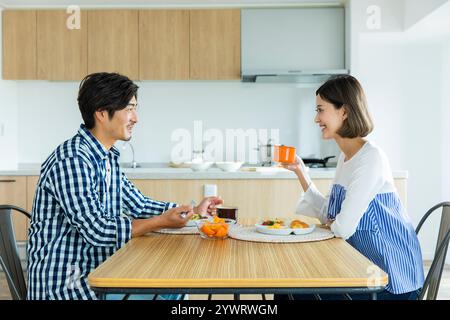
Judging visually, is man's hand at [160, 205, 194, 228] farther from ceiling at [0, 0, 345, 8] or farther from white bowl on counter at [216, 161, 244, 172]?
ceiling at [0, 0, 345, 8]

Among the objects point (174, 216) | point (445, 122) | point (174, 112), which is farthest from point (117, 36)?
point (174, 216)

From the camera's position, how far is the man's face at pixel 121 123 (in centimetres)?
191

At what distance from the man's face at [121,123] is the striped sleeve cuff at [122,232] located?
36 centimetres

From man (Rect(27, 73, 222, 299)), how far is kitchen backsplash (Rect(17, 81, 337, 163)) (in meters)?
3.10

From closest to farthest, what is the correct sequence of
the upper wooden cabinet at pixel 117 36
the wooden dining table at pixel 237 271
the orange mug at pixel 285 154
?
the wooden dining table at pixel 237 271 → the orange mug at pixel 285 154 → the upper wooden cabinet at pixel 117 36

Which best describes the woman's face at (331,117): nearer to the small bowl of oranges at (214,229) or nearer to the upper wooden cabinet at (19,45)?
the small bowl of oranges at (214,229)

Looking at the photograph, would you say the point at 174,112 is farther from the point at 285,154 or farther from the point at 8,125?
the point at 285,154

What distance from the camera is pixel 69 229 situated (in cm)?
171

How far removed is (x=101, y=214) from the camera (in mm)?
1677

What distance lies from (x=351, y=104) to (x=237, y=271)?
990 mm

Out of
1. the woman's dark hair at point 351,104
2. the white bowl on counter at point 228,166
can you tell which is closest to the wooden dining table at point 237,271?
the woman's dark hair at point 351,104

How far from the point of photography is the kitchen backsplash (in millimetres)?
4973

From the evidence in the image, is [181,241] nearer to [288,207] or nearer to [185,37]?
[288,207]
